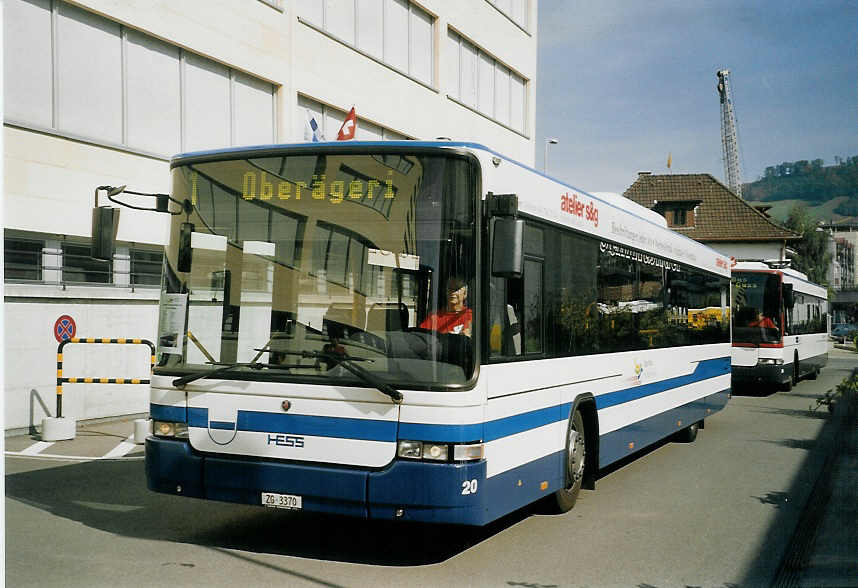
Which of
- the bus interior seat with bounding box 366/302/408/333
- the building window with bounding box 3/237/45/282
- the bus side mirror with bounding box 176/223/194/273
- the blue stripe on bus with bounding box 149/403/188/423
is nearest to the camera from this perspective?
the bus interior seat with bounding box 366/302/408/333

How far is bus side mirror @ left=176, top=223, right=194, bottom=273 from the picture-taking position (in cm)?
690

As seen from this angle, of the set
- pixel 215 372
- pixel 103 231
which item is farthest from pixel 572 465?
pixel 103 231

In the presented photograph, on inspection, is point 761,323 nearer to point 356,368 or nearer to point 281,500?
point 356,368

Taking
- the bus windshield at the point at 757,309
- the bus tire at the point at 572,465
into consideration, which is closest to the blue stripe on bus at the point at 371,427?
the bus tire at the point at 572,465

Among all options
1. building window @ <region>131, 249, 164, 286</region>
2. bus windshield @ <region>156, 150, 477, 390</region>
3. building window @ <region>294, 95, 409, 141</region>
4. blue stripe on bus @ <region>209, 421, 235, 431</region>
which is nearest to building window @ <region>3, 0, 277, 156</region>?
building window @ <region>294, 95, 409, 141</region>

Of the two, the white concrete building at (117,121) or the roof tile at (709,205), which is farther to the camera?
the roof tile at (709,205)

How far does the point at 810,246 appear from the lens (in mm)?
94875

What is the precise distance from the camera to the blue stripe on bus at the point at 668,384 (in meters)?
→ 9.23

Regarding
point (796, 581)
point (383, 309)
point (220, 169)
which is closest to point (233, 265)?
point (220, 169)

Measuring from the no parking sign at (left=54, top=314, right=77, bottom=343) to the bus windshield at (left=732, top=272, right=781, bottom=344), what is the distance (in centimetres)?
1475

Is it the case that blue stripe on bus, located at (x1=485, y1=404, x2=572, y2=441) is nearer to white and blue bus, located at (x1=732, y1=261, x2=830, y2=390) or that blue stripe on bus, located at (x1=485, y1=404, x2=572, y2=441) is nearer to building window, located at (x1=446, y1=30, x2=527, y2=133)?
white and blue bus, located at (x1=732, y1=261, x2=830, y2=390)

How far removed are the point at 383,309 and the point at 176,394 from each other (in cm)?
173

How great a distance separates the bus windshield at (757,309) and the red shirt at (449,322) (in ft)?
56.7

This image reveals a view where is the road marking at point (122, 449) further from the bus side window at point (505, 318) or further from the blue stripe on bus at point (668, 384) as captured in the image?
the bus side window at point (505, 318)
